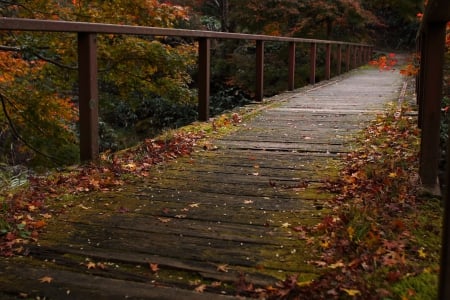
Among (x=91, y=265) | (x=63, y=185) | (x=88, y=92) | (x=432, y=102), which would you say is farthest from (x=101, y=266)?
(x=432, y=102)

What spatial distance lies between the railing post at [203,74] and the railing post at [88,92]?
234 cm

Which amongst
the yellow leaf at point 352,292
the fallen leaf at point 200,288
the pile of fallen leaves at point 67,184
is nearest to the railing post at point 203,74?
the pile of fallen leaves at point 67,184

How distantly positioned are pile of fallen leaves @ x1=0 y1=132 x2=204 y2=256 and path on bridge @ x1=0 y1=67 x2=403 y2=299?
0.42ft

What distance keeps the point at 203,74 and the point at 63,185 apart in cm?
309

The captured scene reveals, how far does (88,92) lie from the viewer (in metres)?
4.56

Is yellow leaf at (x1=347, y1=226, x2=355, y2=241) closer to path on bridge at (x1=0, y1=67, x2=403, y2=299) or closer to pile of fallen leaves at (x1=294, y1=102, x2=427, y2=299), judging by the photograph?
pile of fallen leaves at (x1=294, y1=102, x2=427, y2=299)

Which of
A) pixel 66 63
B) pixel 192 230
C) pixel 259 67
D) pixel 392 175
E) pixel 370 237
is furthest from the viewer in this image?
pixel 66 63

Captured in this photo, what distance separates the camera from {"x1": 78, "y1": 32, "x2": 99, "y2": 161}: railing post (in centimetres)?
449

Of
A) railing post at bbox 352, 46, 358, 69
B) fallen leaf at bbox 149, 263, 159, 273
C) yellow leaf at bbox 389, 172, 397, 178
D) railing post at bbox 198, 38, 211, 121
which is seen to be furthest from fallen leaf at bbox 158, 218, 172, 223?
railing post at bbox 352, 46, 358, 69

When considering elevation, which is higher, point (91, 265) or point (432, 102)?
point (432, 102)

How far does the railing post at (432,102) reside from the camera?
3.68 metres

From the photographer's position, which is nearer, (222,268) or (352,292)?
(352,292)

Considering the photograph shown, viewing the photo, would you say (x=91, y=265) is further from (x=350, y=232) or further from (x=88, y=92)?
(x=88, y=92)

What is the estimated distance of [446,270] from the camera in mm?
1964
